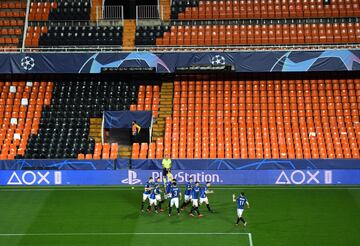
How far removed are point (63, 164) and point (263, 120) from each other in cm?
1130

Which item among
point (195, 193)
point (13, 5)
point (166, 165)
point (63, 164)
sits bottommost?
point (195, 193)

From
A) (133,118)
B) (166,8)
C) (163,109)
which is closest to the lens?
(133,118)

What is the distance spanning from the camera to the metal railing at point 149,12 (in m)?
38.3

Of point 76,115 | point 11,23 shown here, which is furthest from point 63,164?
point 11,23

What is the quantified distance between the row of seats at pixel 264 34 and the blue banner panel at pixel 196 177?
29.9 ft

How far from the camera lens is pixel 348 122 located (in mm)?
34188

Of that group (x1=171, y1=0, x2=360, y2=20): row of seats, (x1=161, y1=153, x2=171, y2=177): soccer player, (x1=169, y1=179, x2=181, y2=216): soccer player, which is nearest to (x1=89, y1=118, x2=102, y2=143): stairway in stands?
(x1=161, y1=153, x2=171, y2=177): soccer player

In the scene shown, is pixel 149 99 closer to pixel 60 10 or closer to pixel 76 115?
pixel 76 115

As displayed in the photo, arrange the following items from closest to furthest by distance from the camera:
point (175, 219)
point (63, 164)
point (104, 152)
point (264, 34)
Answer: point (175, 219)
point (63, 164)
point (104, 152)
point (264, 34)

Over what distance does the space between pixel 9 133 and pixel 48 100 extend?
3.15m

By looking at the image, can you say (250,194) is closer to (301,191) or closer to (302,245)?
(301,191)

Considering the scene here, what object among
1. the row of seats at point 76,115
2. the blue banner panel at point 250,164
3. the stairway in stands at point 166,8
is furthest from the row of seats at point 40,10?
the blue banner panel at point 250,164

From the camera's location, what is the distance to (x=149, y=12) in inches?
1521

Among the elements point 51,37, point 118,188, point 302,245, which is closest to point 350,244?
point 302,245
